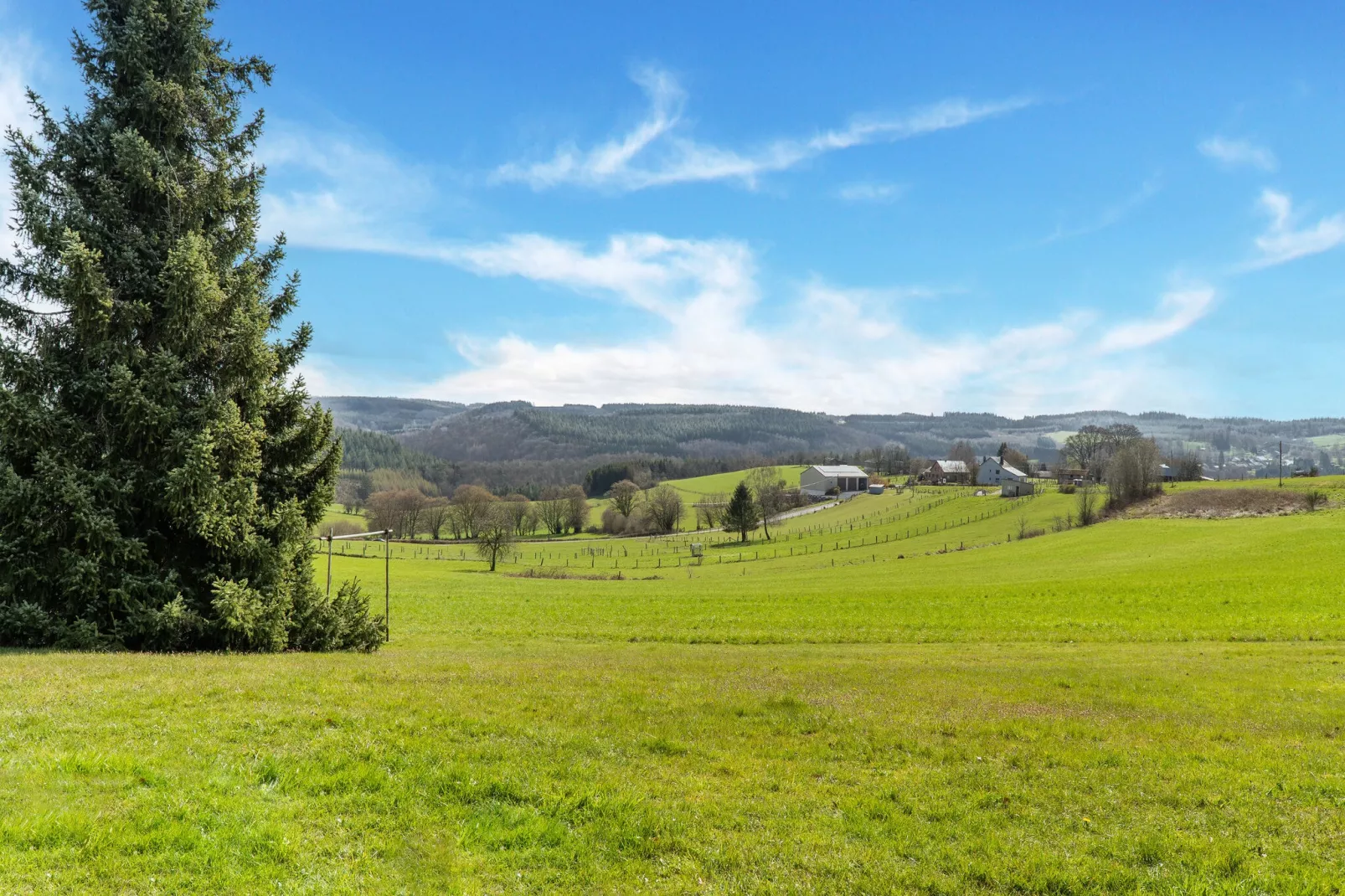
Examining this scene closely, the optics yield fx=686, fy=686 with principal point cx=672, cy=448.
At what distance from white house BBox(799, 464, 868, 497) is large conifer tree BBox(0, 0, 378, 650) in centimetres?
14095

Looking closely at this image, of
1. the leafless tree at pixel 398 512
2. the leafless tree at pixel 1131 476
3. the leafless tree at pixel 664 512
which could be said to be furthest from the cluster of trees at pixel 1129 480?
the leafless tree at pixel 398 512

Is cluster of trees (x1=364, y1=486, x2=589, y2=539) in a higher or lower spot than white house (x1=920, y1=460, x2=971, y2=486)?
lower

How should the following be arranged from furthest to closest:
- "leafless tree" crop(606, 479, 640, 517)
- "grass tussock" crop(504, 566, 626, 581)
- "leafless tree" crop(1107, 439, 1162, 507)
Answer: "leafless tree" crop(606, 479, 640, 517)
"leafless tree" crop(1107, 439, 1162, 507)
"grass tussock" crop(504, 566, 626, 581)

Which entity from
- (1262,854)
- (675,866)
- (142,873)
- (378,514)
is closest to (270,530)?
(142,873)

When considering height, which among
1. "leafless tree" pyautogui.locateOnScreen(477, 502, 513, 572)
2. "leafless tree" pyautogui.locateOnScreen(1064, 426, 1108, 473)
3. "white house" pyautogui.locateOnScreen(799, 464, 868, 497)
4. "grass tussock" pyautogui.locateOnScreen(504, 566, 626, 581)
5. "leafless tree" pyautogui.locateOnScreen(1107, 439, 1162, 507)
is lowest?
"grass tussock" pyautogui.locateOnScreen(504, 566, 626, 581)

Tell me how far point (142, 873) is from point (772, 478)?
167 m

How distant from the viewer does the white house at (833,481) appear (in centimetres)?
15575

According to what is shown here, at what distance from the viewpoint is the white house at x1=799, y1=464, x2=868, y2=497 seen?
511ft

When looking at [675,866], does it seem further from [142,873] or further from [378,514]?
[378,514]

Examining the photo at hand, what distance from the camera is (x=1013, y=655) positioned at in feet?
66.1

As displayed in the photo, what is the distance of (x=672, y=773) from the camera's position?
331 inches

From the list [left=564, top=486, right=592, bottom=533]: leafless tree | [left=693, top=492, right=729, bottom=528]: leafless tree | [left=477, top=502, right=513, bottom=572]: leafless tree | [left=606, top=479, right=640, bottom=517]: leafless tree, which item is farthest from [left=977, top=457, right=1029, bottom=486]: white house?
[left=477, top=502, right=513, bottom=572]: leafless tree

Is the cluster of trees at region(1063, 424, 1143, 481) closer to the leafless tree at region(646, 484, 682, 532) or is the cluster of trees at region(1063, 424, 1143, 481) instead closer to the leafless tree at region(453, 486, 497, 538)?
the leafless tree at region(646, 484, 682, 532)

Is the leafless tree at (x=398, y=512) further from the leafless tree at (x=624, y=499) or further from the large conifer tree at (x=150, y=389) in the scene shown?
the large conifer tree at (x=150, y=389)
